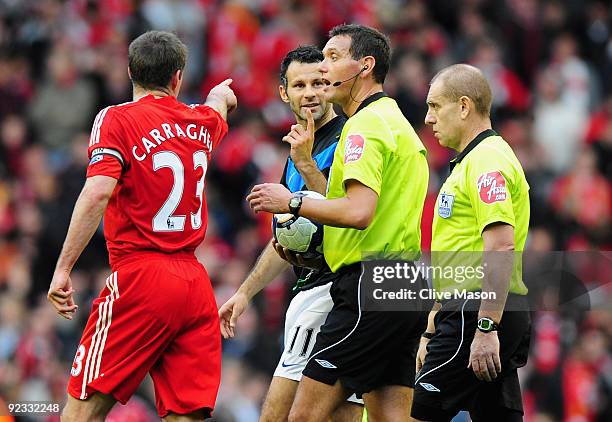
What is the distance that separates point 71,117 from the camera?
15.5 m

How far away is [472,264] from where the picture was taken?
7.11 metres

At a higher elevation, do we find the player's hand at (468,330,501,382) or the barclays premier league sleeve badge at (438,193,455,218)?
the barclays premier league sleeve badge at (438,193,455,218)

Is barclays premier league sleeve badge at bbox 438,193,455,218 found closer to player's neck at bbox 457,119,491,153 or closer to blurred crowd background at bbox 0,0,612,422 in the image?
player's neck at bbox 457,119,491,153

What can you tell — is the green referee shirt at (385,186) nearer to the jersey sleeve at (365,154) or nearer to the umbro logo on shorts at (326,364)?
the jersey sleeve at (365,154)

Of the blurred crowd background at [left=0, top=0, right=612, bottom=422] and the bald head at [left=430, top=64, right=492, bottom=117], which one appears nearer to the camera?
the bald head at [left=430, top=64, right=492, bottom=117]

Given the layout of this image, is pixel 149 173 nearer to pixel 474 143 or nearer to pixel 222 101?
pixel 222 101

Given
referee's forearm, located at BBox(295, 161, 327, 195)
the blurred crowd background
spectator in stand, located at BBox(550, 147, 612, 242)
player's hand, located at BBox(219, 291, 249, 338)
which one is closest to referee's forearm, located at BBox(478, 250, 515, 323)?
referee's forearm, located at BBox(295, 161, 327, 195)

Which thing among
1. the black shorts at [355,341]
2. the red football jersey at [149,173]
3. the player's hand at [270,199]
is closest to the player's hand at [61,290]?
the red football jersey at [149,173]

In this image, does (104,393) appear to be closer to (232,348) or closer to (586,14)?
(232,348)

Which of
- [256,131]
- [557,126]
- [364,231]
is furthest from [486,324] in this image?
[557,126]

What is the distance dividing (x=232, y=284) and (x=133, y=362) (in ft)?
21.2

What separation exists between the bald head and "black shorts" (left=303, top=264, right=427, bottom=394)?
3.71 ft

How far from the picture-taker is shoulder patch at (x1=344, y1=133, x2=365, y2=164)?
6.84 meters

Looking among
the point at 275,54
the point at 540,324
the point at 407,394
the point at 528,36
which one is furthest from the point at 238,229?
the point at 407,394
